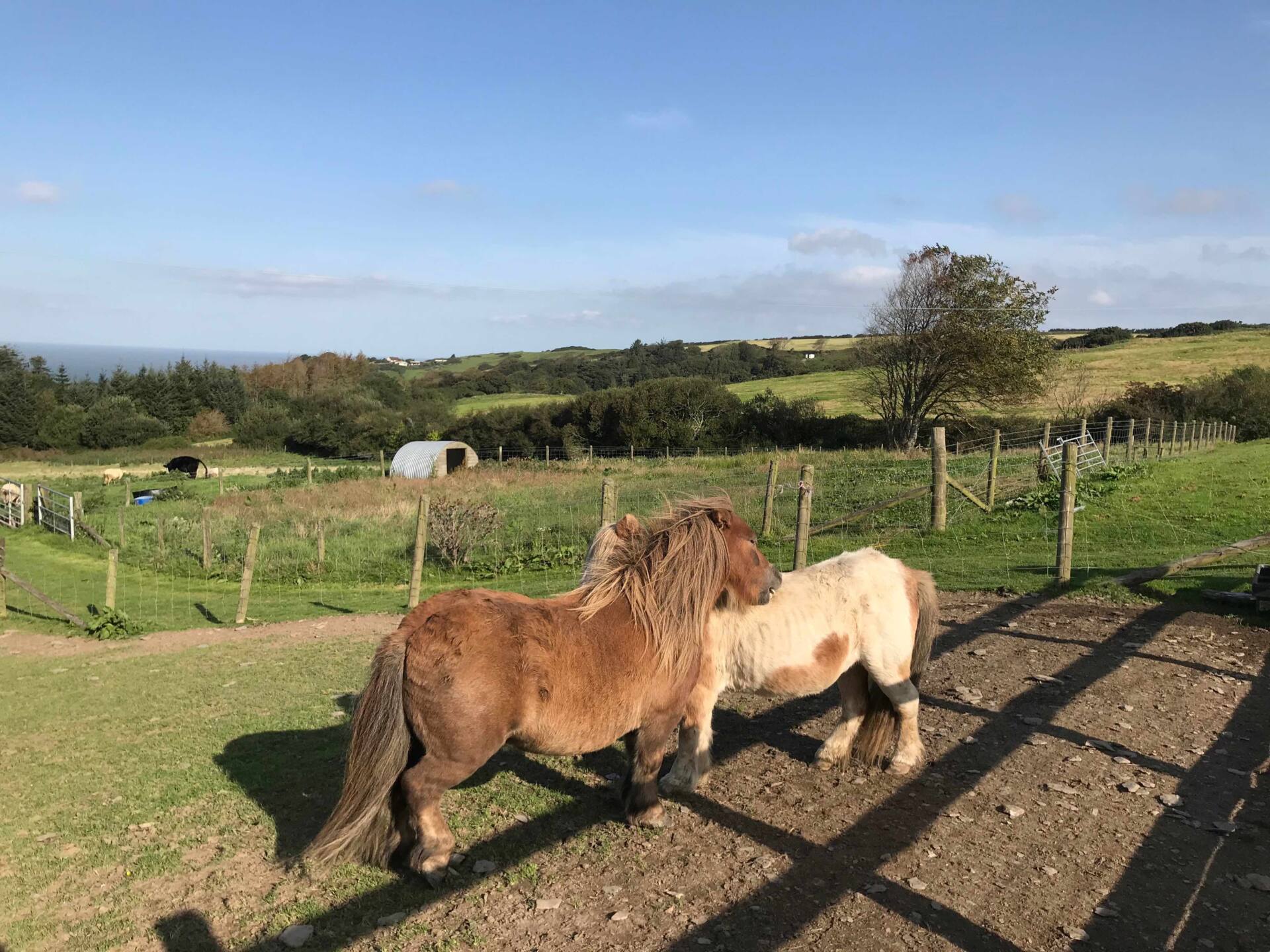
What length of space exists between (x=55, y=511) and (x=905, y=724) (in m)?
26.2

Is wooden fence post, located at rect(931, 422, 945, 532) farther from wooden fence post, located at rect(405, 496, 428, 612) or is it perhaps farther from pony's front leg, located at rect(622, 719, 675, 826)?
pony's front leg, located at rect(622, 719, 675, 826)

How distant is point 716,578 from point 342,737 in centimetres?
340

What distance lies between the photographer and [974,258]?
36625mm

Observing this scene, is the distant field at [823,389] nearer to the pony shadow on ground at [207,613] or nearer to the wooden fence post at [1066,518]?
the wooden fence post at [1066,518]

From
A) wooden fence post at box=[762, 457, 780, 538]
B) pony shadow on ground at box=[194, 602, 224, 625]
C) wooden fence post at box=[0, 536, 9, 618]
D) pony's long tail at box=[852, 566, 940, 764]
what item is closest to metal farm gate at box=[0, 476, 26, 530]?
wooden fence post at box=[0, 536, 9, 618]

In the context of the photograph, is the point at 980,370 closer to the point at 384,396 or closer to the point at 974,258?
the point at 974,258

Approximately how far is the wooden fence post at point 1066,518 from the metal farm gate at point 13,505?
27975 millimetres

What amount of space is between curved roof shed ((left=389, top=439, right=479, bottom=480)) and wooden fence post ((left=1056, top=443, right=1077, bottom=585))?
27942mm

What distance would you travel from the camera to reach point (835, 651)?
5.11 metres

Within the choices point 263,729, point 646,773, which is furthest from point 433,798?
point 263,729

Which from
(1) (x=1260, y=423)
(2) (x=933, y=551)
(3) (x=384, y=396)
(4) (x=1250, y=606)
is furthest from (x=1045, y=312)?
(3) (x=384, y=396)

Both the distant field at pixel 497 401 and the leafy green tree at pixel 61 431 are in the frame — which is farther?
the distant field at pixel 497 401

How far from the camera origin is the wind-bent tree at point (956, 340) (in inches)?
1416

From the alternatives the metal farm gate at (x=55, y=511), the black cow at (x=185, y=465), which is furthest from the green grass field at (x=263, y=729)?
the black cow at (x=185, y=465)
